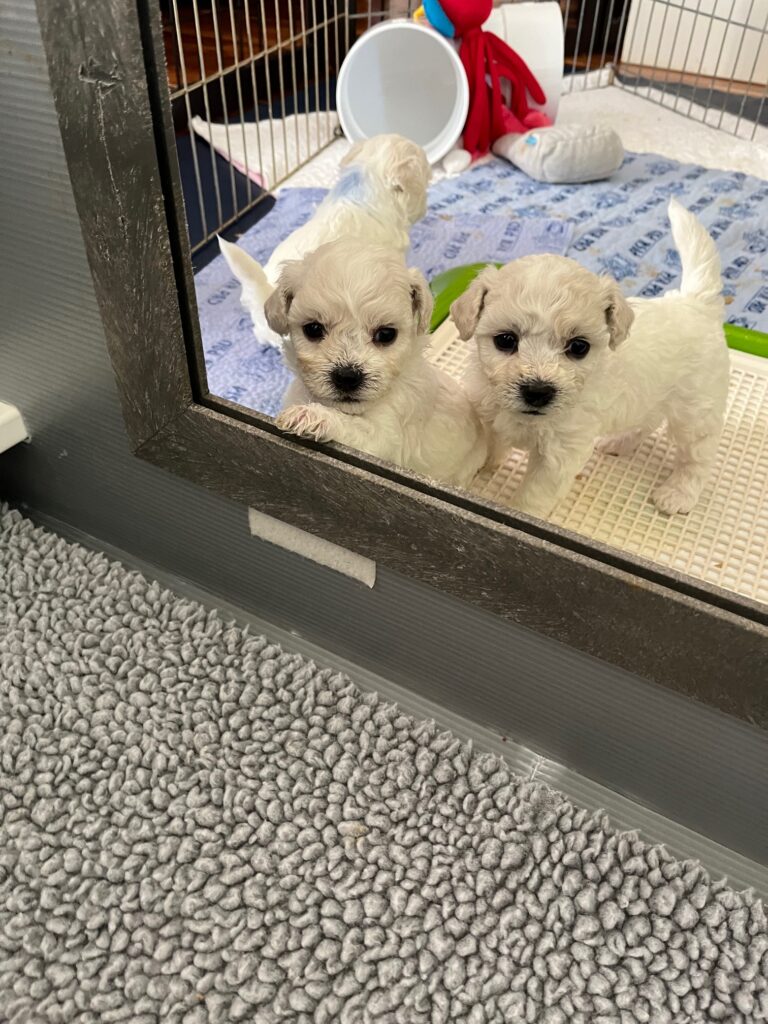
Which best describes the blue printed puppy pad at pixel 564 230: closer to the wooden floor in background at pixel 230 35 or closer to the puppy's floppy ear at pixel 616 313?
the wooden floor in background at pixel 230 35

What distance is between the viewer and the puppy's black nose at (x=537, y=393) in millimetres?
1104

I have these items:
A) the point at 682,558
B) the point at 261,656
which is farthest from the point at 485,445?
the point at 261,656

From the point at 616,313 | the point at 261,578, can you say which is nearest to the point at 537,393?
the point at 616,313

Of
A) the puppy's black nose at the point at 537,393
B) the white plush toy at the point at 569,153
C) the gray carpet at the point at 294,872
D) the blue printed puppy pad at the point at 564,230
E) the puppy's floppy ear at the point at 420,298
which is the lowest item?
the gray carpet at the point at 294,872

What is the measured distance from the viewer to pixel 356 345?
3.55 feet

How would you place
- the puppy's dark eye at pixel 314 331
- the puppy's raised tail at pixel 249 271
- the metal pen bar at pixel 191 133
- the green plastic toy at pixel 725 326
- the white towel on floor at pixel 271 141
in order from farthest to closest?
the white towel on floor at pixel 271 141 < the metal pen bar at pixel 191 133 < the green plastic toy at pixel 725 326 < the puppy's raised tail at pixel 249 271 < the puppy's dark eye at pixel 314 331

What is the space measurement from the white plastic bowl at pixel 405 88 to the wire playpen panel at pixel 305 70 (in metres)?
0.16

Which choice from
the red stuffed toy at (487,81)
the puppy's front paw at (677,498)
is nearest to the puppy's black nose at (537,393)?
the puppy's front paw at (677,498)

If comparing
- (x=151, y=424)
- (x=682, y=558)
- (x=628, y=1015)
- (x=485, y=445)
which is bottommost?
(x=628, y=1015)

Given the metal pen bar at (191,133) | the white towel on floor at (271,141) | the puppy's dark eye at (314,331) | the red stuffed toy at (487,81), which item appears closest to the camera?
the puppy's dark eye at (314,331)

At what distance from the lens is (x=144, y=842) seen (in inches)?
43.2

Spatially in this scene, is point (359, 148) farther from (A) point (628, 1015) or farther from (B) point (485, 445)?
(A) point (628, 1015)

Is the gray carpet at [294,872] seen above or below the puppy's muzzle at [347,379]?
below

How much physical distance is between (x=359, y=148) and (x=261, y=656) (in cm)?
114
